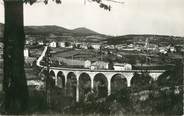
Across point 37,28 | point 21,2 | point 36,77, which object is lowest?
point 36,77

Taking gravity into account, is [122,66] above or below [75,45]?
below

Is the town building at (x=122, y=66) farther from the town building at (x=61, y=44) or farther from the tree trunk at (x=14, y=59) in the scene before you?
the tree trunk at (x=14, y=59)

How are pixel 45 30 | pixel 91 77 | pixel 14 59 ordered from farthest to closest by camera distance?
1. pixel 45 30
2. pixel 91 77
3. pixel 14 59

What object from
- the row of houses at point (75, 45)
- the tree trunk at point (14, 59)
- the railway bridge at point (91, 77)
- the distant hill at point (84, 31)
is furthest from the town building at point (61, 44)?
the tree trunk at point (14, 59)

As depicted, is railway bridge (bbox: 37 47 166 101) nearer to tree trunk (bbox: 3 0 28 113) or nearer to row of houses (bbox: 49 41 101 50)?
row of houses (bbox: 49 41 101 50)

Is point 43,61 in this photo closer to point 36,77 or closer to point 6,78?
point 36,77

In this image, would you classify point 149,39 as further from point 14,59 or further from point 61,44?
point 14,59

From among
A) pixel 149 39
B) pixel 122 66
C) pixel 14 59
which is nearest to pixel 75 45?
pixel 122 66

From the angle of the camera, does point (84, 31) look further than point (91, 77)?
Yes

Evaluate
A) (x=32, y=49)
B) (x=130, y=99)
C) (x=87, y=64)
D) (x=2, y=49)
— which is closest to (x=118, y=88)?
(x=130, y=99)
